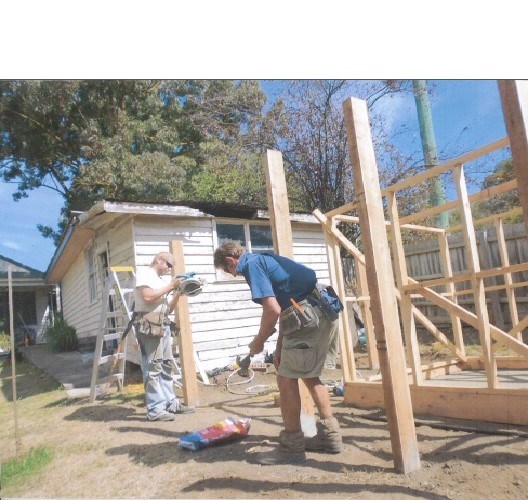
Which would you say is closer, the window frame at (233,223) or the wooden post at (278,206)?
the wooden post at (278,206)

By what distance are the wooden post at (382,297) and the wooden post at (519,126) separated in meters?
0.82

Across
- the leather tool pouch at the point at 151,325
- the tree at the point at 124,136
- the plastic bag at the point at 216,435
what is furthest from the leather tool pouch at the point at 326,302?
the tree at the point at 124,136

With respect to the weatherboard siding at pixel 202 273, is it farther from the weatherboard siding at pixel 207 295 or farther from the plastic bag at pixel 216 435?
the plastic bag at pixel 216 435

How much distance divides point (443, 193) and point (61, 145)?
4526 millimetres

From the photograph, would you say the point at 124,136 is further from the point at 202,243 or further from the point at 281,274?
the point at 281,274

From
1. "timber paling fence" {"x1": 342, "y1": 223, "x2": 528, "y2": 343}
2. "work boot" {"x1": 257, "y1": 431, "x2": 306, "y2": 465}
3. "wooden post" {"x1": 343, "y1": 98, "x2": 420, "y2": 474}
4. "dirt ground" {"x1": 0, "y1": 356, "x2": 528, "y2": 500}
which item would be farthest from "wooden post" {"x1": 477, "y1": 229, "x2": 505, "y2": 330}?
"work boot" {"x1": 257, "y1": 431, "x2": 306, "y2": 465}

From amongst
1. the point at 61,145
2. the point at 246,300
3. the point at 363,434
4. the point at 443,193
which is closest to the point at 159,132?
the point at 61,145

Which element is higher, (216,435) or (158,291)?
(158,291)

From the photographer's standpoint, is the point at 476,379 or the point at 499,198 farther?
the point at 499,198

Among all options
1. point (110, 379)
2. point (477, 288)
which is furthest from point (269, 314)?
point (110, 379)

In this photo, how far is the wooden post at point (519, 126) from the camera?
157 centimetres

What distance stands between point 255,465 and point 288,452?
0.21 m

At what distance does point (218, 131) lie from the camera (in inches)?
279

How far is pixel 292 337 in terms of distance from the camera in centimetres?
256
